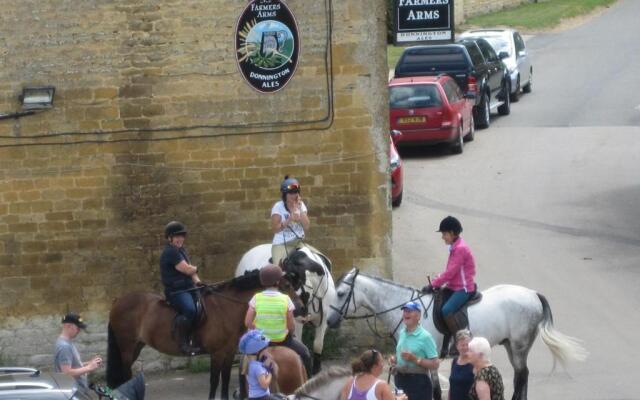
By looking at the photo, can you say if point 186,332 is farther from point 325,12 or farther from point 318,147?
point 325,12

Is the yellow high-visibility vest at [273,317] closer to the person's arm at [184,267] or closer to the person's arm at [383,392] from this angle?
the person's arm at [184,267]

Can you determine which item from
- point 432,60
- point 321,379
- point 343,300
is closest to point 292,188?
point 343,300

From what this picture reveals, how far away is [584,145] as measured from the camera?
30938mm

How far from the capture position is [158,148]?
690 inches

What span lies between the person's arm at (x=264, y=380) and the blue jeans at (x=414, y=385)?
2.22 meters

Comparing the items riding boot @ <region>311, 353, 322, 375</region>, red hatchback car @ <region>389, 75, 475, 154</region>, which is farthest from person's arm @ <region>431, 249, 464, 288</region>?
red hatchback car @ <region>389, 75, 475, 154</region>

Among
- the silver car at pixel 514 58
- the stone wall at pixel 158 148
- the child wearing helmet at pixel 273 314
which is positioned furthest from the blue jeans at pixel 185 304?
the silver car at pixel 514 58

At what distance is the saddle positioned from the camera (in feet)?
49.4

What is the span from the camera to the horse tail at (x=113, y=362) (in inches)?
634

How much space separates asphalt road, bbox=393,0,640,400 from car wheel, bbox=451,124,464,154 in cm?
20

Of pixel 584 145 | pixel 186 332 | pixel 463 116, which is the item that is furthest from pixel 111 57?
pixel 584 145

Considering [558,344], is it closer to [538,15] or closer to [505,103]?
[505,103]

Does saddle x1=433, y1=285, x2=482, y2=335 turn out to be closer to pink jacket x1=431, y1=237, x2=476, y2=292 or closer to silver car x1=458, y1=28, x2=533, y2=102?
pink jacket x1=431, y1=237, x2=476, y2=292

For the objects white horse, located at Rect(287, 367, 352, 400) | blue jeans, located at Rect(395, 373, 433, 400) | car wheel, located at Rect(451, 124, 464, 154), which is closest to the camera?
white horse, located at Rect(287, 367, 352, 400)
